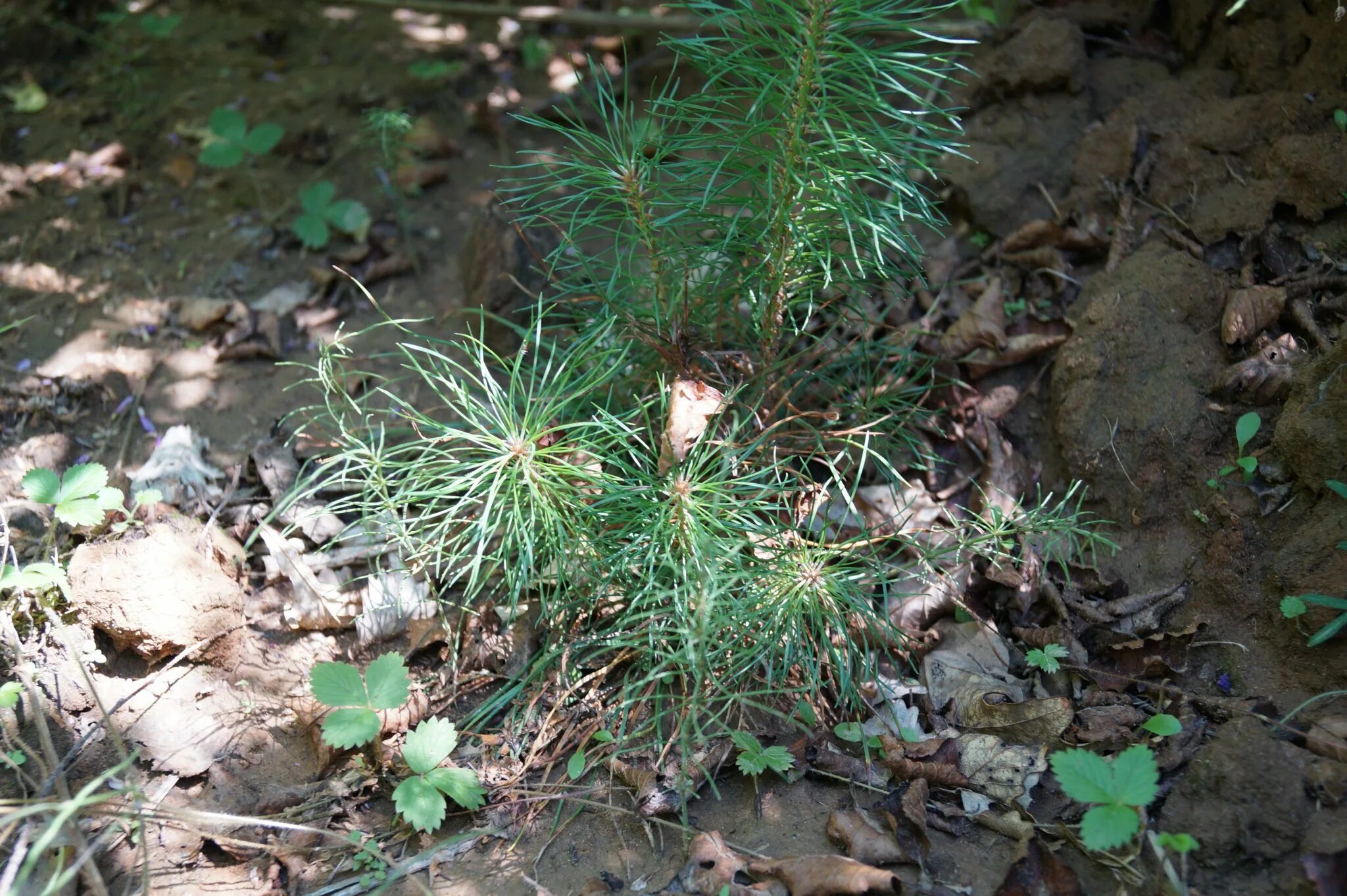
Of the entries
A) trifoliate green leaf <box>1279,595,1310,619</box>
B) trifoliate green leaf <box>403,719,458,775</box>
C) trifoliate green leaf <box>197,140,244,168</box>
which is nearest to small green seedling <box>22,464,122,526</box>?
trifoliate green leaf <box>403,719,458,775</box>

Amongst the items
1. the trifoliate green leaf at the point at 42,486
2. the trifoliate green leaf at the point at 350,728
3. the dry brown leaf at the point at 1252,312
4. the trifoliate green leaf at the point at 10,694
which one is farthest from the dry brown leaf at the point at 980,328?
the trifoliate green leaf at the point at 10,694

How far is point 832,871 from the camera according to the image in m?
1.64

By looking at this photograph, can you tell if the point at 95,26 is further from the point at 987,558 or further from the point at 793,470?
the point at 987,558

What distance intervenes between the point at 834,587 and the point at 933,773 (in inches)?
15.9

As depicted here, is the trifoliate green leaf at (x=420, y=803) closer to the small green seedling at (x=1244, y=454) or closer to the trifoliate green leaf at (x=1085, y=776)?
the trifoliate green leaf at (x=1085, y=776)

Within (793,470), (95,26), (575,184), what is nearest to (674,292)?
(575,184)

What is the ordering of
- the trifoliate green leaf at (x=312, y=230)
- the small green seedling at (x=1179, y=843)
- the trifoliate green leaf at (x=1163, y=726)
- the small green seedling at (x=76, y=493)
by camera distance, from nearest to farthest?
the small green seedling at (x=1179, y=843), the trifoliate green leaf at (x=1163, y=726), the small green seedling at (x=76, y=493), the trifoliate green leaf at (x=312, y=230)

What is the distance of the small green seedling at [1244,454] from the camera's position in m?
2.03

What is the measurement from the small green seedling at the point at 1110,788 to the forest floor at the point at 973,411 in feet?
0.37

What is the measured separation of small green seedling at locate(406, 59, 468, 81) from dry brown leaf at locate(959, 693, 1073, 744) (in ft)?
9.96

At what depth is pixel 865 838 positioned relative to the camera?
1741 millimetres

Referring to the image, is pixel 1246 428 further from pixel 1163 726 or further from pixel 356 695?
pixel 356 695

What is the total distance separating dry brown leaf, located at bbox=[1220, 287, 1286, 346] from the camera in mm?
2135

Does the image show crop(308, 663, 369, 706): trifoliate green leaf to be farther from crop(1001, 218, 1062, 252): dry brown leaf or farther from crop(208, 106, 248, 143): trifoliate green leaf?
crop(208, 106, 248, 143): trifoliate green leaf
